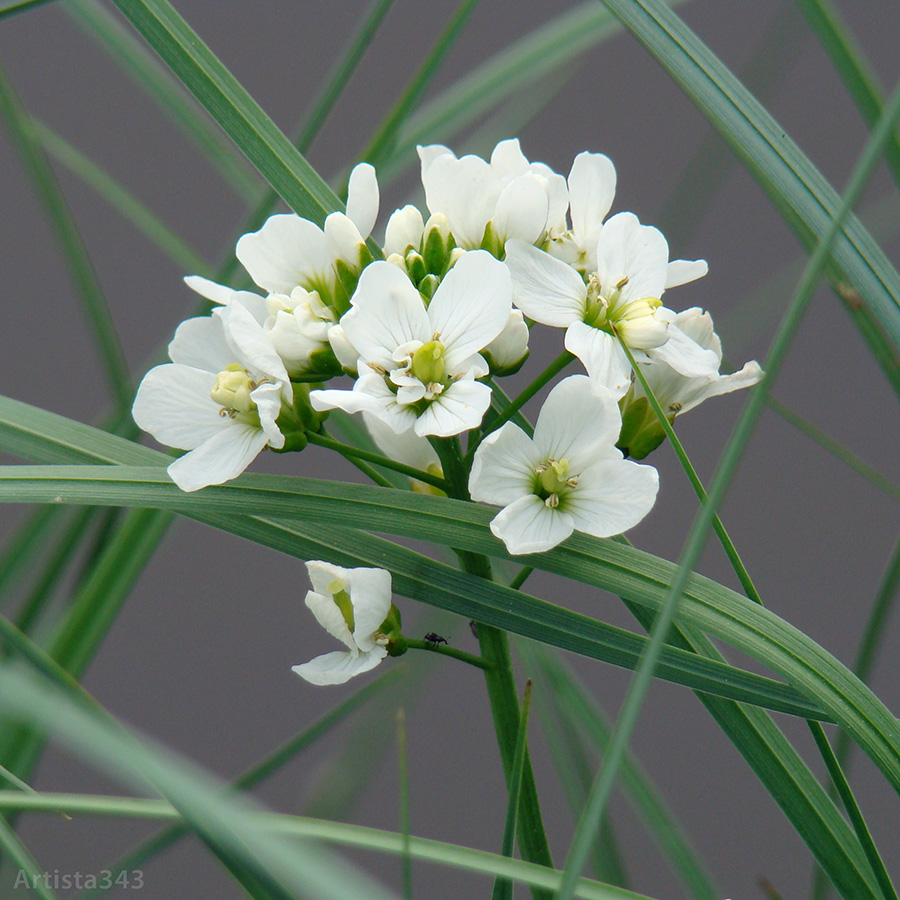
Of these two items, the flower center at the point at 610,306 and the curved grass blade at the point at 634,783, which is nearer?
the flower center at the point at 610,306

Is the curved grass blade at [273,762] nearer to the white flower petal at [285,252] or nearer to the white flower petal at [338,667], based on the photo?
the white flower petal at [338,667]

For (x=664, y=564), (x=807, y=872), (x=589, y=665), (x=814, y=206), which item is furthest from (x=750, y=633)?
(x=807, y=872)

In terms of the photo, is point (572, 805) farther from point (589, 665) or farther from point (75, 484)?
point (589, 665)

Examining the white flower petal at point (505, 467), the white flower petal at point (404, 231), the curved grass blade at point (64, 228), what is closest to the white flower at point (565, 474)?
the white flower petal at point (505, 467)

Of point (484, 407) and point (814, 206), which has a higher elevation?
point (814, 206)

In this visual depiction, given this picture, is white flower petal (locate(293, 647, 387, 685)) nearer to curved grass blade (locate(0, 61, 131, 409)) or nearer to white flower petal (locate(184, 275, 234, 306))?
white flower petal (locate(184, 275, 234, 306))

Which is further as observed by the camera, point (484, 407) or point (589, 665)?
point (589, 665)

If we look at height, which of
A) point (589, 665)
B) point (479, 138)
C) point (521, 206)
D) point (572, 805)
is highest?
point (479, 138)

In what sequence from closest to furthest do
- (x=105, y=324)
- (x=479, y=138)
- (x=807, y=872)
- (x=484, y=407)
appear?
(x=484, y=407) < (x=105, y=324) < (x=479, y=138) < (x=807, y=872)
